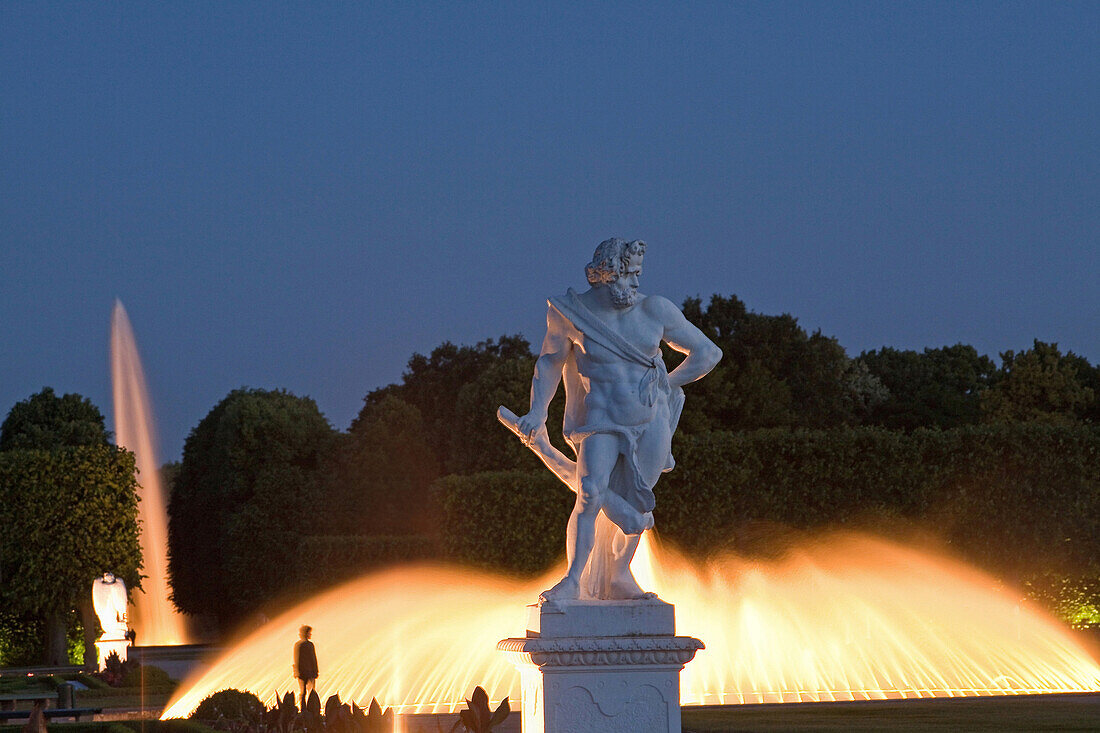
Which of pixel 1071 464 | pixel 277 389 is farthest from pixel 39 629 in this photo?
pixel 1071 464

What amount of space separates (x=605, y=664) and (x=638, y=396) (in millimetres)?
1624

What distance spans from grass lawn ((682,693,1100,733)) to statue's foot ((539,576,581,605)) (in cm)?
446

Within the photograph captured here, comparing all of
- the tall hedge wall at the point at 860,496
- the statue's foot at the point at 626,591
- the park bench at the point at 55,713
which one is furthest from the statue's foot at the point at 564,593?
the tall hedge wall at the point at 860,496

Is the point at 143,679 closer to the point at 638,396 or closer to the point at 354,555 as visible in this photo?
the point at 354,555

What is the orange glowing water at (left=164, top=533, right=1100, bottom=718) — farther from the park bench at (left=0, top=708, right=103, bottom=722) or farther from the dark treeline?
the dark treeline

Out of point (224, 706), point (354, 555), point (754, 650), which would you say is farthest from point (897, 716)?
point (354, 555)

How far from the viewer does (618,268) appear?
29.1ft

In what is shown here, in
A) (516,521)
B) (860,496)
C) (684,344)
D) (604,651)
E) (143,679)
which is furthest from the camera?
(860,496)

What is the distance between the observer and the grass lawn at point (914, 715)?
1280 centimetres

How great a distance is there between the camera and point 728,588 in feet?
83.0

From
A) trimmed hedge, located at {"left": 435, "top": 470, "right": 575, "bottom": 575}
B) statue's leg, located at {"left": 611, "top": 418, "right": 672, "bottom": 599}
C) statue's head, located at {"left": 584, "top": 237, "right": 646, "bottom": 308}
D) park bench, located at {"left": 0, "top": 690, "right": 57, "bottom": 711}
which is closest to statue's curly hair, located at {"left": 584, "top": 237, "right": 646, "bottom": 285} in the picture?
statue's head, located at {"left": 584, "top": 237, "right": 646, "bottom": 308}

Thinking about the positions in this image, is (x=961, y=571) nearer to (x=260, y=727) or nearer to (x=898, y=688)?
(x=898, y=688)

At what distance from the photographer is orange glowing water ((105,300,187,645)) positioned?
45.7 metres

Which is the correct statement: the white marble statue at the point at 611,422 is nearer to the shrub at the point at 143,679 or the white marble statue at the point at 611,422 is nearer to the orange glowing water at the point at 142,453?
the shrub at the point at 143,679
